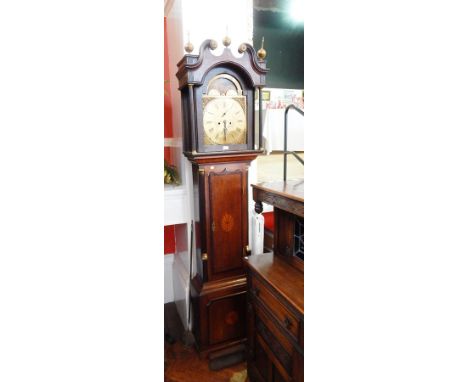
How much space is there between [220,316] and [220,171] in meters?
0.95

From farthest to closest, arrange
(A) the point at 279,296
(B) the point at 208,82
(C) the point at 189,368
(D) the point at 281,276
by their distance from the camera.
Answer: (C) the point at 189,368
(B) the point at 208,82
(D) the point at 281,276
(A) the point at 279,296

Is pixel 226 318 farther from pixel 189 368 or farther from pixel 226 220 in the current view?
pixel 226 220

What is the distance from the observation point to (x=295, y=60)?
3.08 meters

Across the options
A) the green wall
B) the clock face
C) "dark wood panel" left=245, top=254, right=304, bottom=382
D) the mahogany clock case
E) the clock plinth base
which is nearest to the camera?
"dark wood panel" left=245, top=254, right=304, bottom=382

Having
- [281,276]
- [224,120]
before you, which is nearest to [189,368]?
[281,276]

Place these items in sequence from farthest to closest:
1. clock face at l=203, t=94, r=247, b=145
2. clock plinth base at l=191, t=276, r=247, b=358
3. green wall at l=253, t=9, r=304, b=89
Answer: green wall at l=253, t=9, r=304, b=89
clock plinth base at l=191, t=276, r=247, b=358
clock face at l=203, t=94, r=247, b=145

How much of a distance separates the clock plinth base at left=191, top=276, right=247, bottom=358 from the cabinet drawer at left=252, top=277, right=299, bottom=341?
54 cm

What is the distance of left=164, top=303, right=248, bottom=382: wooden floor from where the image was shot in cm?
197

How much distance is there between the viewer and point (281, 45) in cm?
300

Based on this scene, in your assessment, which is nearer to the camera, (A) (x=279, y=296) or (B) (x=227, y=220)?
(A) (x=279, y=296)

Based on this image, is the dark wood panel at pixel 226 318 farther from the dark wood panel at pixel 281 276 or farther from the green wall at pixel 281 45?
the green wall at pixel 281 45

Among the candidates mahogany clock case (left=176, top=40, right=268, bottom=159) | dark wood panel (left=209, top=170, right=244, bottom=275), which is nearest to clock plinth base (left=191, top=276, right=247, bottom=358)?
dark wood panel (left=209, top=170, right=244, bottom=275)

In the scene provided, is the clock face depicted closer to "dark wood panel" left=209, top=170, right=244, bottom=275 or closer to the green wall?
"dark wood panel" left=209, top=170, right=244, bottom=275
